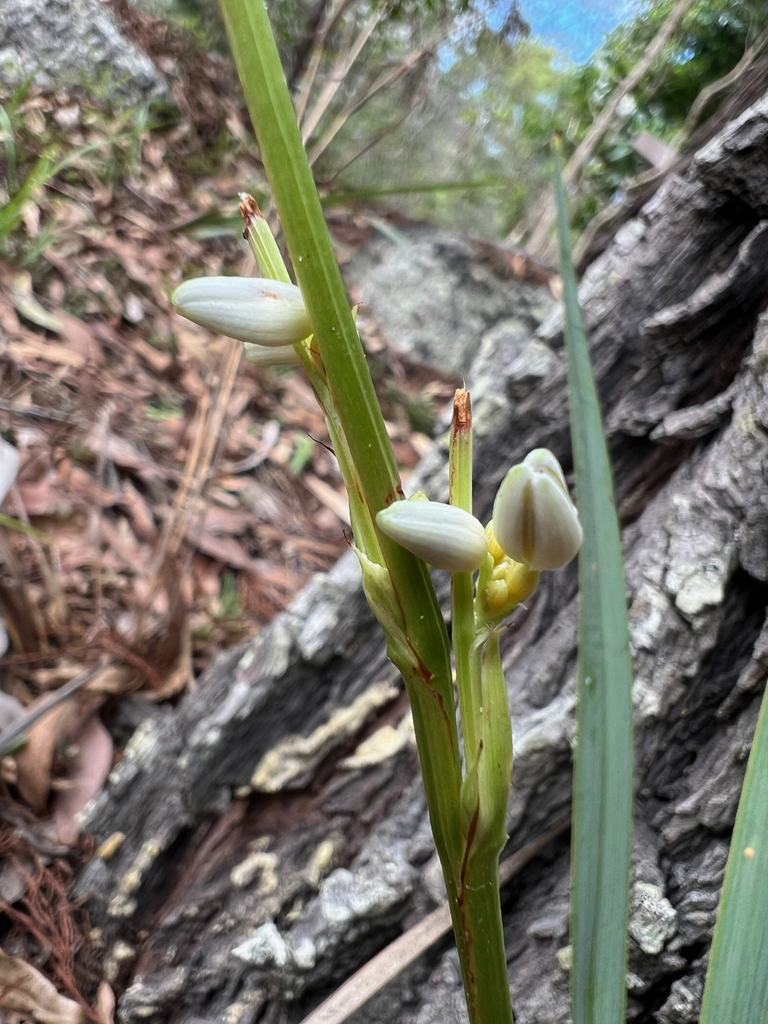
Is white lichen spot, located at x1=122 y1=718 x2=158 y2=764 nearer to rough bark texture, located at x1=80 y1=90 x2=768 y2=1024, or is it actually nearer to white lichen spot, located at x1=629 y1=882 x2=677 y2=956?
rough bark texture, located at x1=80 y1=90 x2=768 y2=1024

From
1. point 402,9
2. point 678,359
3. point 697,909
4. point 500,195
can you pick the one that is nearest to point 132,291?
point 402,9

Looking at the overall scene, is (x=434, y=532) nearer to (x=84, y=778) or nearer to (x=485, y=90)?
(x=84, y=778)

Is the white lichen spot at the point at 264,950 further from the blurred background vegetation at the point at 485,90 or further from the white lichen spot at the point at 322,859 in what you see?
the blurred background vegetation at the point at 485,90

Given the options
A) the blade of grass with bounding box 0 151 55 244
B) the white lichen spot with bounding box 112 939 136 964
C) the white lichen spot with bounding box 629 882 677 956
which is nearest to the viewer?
the white lichen spot with bounding box 629 882 677 956

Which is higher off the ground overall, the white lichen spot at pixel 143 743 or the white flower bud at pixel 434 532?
the white flower bud at pixel 434 532

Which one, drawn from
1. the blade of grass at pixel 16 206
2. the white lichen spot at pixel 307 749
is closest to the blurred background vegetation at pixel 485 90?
the blade of grass at pixel 16 206

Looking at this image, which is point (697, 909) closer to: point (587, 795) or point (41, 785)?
point (587, 795)

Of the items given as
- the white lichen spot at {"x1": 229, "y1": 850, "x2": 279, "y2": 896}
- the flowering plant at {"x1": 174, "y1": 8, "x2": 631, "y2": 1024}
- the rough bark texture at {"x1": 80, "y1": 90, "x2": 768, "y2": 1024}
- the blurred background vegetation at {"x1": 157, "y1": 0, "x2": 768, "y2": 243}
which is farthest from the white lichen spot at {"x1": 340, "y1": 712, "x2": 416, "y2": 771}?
the blurred background vegetation at {"x1": 157, "y1": 0, "x2": 768, "y2": 243}
